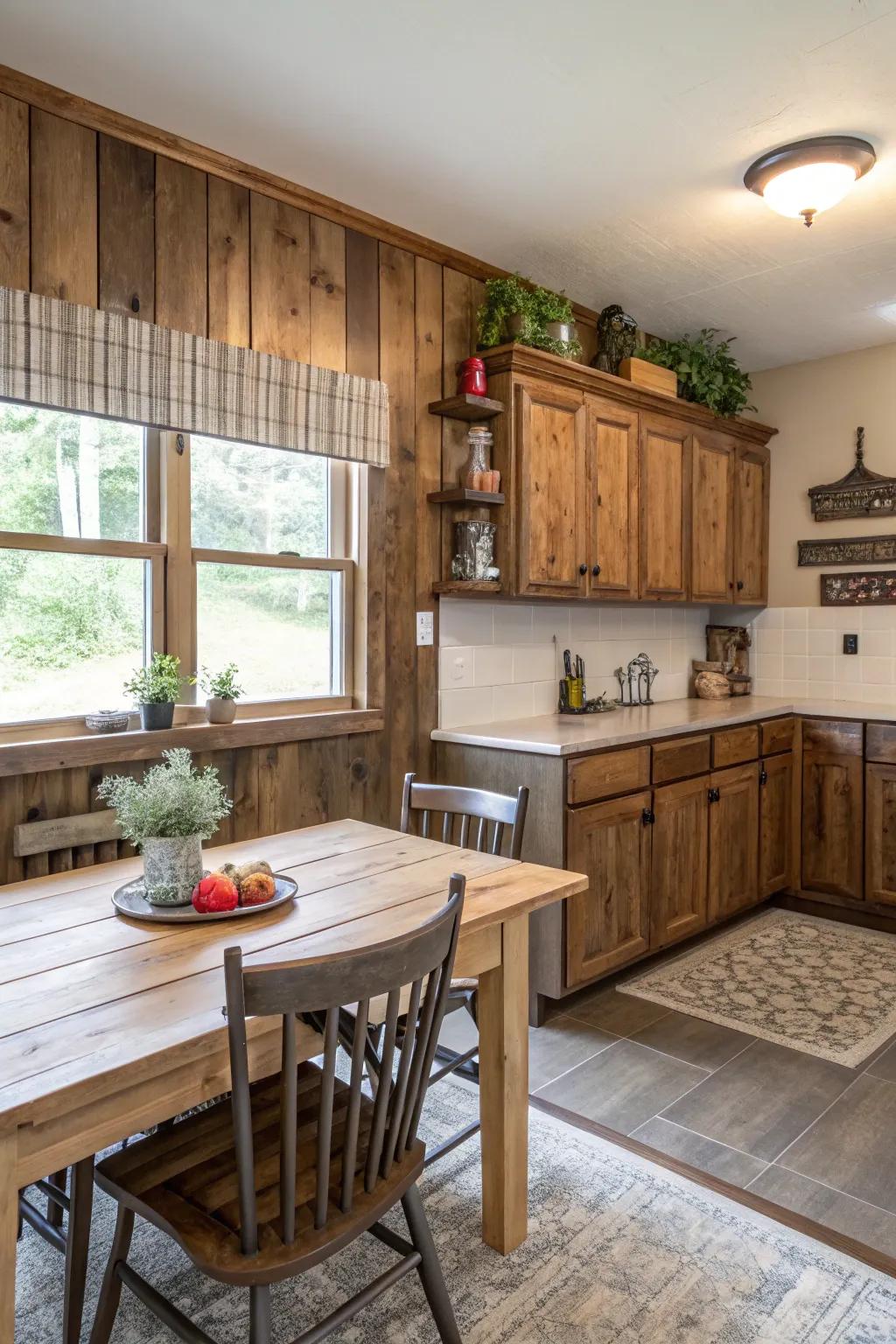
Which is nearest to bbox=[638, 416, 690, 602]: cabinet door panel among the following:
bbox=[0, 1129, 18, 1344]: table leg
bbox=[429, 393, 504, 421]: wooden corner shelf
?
bbox=[429, 393, 504, 421]: wooden corner shelf

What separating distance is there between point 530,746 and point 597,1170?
49.1 inches

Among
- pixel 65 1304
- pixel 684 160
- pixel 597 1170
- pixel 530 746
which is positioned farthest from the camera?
pixel 530 746

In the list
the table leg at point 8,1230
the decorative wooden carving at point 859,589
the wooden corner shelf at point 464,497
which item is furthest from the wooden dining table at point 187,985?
the decorative wooden carving at point 859,589

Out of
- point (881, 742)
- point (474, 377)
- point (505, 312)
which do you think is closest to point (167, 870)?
point (474, 377)

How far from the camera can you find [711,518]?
424 centimetres

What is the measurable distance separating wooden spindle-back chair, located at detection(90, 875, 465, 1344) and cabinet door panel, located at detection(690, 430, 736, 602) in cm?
313

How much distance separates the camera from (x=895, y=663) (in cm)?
429

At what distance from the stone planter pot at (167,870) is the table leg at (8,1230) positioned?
2.13 feet

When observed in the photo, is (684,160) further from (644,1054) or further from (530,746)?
(644,1054)

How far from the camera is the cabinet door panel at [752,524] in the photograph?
4.45m

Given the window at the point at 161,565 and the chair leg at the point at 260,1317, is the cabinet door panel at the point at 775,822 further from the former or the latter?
the chair leg at the point at 260,1317

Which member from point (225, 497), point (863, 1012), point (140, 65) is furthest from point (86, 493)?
point (863, 1012)

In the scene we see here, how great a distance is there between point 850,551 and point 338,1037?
3.94 metres

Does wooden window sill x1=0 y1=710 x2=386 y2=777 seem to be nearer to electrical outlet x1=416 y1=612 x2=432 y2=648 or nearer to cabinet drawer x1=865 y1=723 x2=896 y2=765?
electrical outlet x1=416 y1=612 x2=432 y2=648
